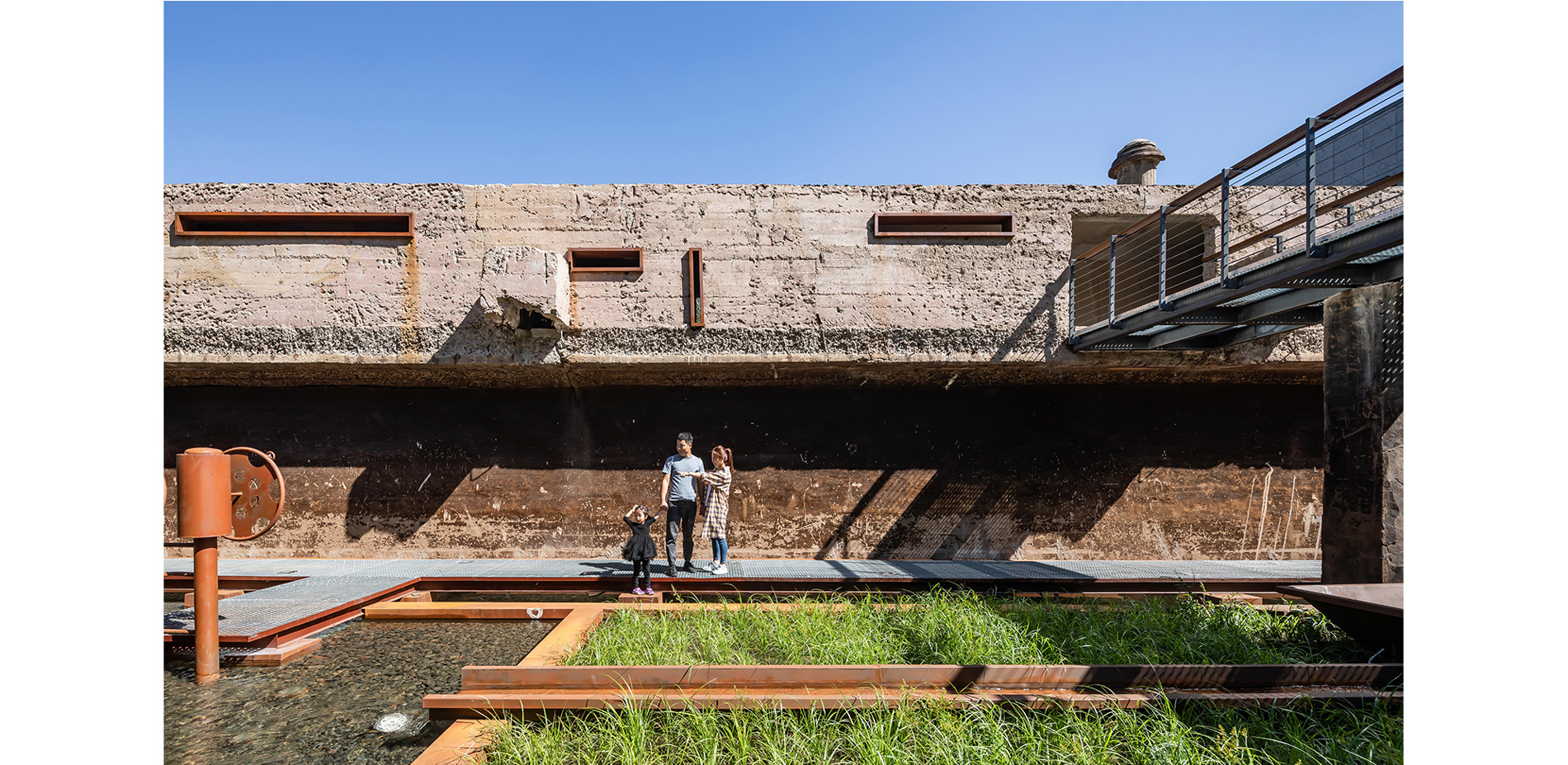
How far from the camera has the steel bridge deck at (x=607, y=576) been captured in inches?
218

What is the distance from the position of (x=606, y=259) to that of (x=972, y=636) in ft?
20.8

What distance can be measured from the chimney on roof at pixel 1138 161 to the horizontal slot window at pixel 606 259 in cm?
868

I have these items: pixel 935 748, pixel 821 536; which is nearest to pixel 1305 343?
pixel 821 536

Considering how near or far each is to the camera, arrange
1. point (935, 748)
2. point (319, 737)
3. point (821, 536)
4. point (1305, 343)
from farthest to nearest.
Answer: point (821, 536) < point (1305, 343) < point (319, 737) < point (935, 748)

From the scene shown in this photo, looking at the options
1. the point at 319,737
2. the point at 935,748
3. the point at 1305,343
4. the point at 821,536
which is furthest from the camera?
the point at 821,536

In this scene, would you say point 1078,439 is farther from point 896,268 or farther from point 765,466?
point 765,466

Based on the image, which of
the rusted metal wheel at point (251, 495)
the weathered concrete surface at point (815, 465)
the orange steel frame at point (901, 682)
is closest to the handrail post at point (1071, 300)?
the weathered concrete surface at point (815, 465)

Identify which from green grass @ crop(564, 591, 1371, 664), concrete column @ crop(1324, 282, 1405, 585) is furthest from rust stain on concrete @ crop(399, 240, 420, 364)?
concrete column @ crop(1324, 282, 1405, 585)

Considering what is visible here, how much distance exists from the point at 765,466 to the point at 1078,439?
4.57 m

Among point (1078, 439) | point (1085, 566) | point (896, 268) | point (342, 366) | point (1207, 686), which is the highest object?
point (896, 268)

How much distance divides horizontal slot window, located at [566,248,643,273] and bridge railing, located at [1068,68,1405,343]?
5740 mm

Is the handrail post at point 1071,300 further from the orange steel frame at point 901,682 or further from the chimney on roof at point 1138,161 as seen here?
the orange steel frame at point 901,682

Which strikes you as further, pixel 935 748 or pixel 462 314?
pixel 462 314

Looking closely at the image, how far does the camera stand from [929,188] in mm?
8234
